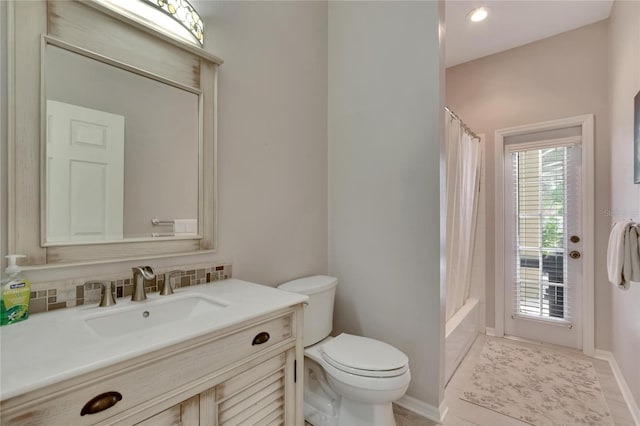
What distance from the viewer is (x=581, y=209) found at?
249 cm

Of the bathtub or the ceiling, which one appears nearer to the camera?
the bathtub

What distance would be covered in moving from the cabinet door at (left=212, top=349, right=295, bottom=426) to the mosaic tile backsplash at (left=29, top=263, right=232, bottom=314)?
558 millimetres

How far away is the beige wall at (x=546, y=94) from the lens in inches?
93.9

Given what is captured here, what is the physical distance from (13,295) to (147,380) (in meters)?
0.52

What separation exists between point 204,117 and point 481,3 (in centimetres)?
226

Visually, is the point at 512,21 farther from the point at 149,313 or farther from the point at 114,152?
the point at 149,313

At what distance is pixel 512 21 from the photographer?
94.1 inches

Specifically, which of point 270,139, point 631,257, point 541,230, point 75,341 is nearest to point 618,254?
point 631,257

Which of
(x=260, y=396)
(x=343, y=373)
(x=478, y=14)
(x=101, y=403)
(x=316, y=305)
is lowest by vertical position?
(x=343, y=373)

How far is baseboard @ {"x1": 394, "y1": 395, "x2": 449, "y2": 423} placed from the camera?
1.65 metres

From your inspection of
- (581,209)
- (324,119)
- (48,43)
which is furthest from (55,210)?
(581,209)

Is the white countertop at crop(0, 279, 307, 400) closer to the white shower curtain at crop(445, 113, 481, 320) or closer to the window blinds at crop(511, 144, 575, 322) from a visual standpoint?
the white shower curtain at crop(445, 113, 481, 320)

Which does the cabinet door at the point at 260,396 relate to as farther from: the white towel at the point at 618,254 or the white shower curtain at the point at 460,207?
the white towel at the point at 618,254

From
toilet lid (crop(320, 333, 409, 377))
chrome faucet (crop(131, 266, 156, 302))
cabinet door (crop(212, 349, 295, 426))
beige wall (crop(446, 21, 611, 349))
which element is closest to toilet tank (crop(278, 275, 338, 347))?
toilet lid (crop(320, 333, 409, 377))
